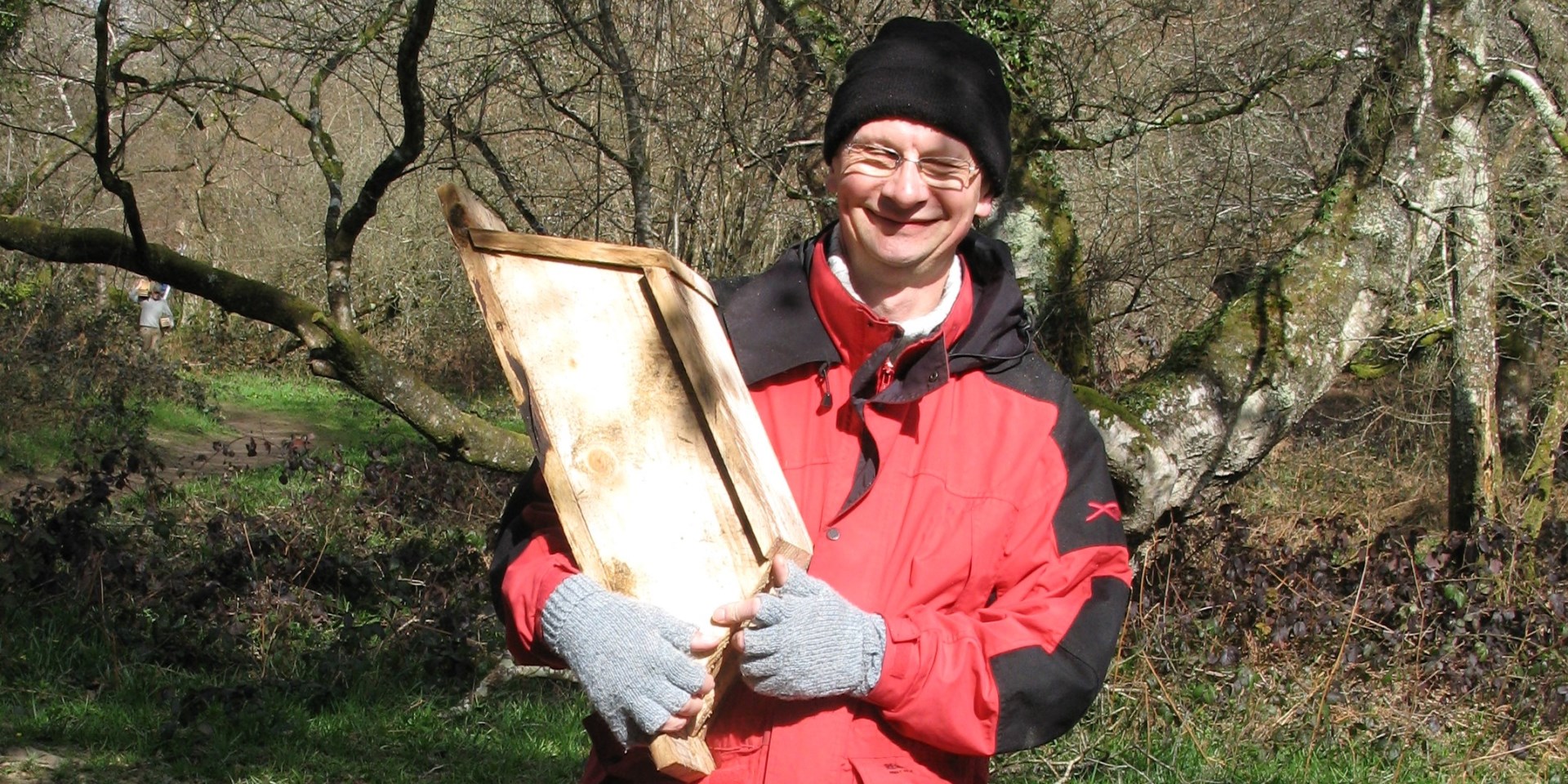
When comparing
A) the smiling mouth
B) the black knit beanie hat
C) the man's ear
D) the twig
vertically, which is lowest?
the twig

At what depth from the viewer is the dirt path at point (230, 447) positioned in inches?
341

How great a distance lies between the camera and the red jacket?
5.90 ft

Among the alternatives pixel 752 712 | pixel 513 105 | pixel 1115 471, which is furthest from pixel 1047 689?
pixel 513 105

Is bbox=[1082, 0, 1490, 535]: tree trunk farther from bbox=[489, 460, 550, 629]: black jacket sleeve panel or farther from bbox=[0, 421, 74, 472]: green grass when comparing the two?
bbox=[0, 421, 74, 472]: green grass

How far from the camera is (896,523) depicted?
186 centimetres

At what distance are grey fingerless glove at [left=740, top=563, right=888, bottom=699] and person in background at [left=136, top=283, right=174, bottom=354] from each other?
57.9 feet

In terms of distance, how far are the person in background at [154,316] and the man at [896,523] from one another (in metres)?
17.4

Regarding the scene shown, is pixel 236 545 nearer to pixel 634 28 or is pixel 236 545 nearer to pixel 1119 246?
pixel 634 28

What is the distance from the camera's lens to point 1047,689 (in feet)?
5.96

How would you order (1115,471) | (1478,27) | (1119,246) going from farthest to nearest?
(1119,246)
(1478,27)
(1115,471)

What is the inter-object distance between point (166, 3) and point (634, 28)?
2.69 m

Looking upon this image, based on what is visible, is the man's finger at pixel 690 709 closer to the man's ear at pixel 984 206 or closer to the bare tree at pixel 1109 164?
the man's ear at pixel 984 206

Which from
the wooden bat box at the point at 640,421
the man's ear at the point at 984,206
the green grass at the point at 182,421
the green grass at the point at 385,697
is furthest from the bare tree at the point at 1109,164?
the green grass at the point at 182,421

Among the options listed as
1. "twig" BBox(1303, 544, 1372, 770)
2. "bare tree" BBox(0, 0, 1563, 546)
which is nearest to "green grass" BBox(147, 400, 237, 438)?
"bare tree" BBox(0, 0, 1563, 546)
